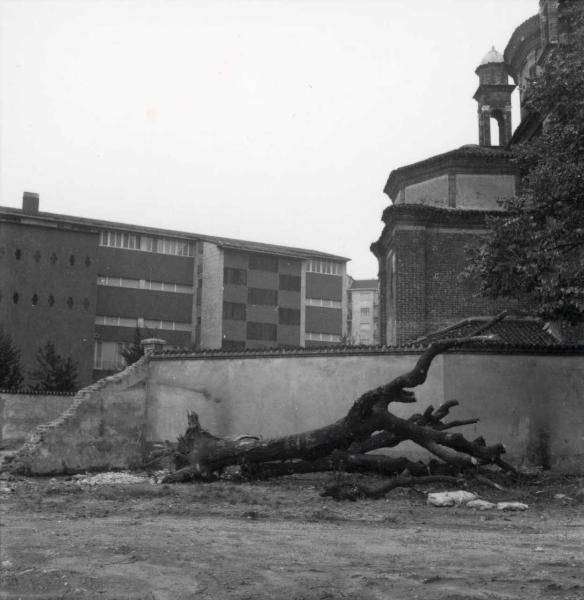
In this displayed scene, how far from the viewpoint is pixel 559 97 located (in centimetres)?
1409

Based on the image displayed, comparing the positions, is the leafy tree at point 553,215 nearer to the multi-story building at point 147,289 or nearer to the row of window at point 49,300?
the multi-story building at point 147,289

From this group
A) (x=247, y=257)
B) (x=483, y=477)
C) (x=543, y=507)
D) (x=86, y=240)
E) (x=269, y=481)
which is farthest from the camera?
(x=247, y=257)

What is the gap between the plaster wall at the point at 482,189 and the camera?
24.1 metres

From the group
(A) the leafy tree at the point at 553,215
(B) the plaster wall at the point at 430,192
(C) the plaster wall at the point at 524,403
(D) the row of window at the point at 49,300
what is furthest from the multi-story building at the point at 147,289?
(A) the leafy tree at the point at 553,215

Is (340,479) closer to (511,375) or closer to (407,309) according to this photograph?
(511,375)

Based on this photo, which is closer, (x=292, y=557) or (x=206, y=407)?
(x=292, y=557)

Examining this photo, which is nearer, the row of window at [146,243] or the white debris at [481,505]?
the white debris at [481,505]

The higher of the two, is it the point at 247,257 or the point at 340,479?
the point at 247,257

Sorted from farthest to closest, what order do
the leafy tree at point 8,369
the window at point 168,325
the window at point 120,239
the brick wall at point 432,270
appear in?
1. the window at point 168,325
2. the window at point 120,239
3. the leafy tree at point 8,369
4. the brick wall at point 432,270

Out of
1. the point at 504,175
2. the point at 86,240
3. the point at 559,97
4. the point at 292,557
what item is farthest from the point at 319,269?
the point at 292,557

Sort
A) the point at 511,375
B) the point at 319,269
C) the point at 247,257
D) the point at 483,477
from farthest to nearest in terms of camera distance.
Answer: the point at 319,269 < the point at 247,257 < the point at 511,375 < the point at 483,477

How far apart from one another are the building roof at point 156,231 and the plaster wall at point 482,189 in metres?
28.7

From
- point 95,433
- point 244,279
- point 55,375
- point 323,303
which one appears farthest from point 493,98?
point 323,303

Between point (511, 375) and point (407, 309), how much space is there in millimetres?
6393
